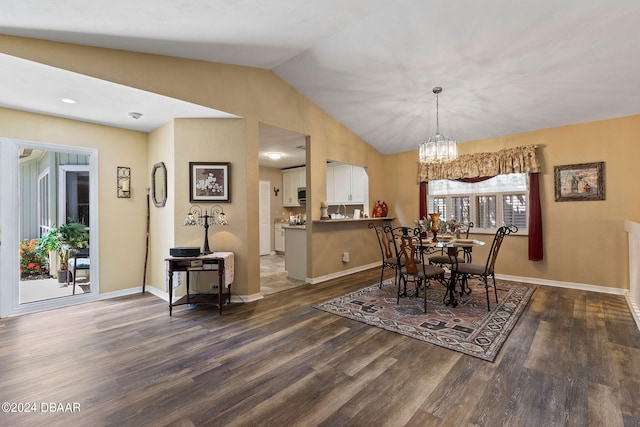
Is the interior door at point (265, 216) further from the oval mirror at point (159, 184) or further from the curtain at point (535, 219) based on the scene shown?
the curtain at point (535, 219)

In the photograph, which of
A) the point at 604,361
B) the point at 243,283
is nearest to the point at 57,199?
the point at 243,283

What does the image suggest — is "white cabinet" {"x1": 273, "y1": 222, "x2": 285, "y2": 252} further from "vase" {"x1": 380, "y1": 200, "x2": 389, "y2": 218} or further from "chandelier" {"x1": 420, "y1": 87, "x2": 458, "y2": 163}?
"chandelier" {"x1": 420, "y1": 87, "x2": 458, "y2": 163}

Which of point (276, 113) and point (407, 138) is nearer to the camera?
point (276, 113)

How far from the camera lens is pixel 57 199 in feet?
13.1

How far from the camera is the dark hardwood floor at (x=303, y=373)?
1716mm

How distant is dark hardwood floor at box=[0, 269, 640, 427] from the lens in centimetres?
172

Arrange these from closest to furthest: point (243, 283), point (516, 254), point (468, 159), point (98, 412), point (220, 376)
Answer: point (98, 412)
point (220, 376)
point (243, 283)
point (516, 254)
point (468, 159)

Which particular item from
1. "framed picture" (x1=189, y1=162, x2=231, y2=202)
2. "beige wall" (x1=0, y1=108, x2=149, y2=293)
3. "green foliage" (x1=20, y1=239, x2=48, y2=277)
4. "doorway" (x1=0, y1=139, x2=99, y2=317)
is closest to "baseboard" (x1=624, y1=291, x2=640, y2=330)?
"framed picture" (x1=189, y1=162, x2=231, y2=202)

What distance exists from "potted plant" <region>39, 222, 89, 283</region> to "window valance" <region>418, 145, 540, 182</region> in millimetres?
5758

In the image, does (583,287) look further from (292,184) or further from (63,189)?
(63,189)

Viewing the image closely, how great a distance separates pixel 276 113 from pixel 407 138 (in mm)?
2655

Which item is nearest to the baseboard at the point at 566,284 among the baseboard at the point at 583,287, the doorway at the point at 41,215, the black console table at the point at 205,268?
the baseboard at the point at 583,287

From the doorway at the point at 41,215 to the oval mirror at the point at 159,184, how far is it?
71 cm

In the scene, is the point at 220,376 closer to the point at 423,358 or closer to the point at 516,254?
the point at 423,358
